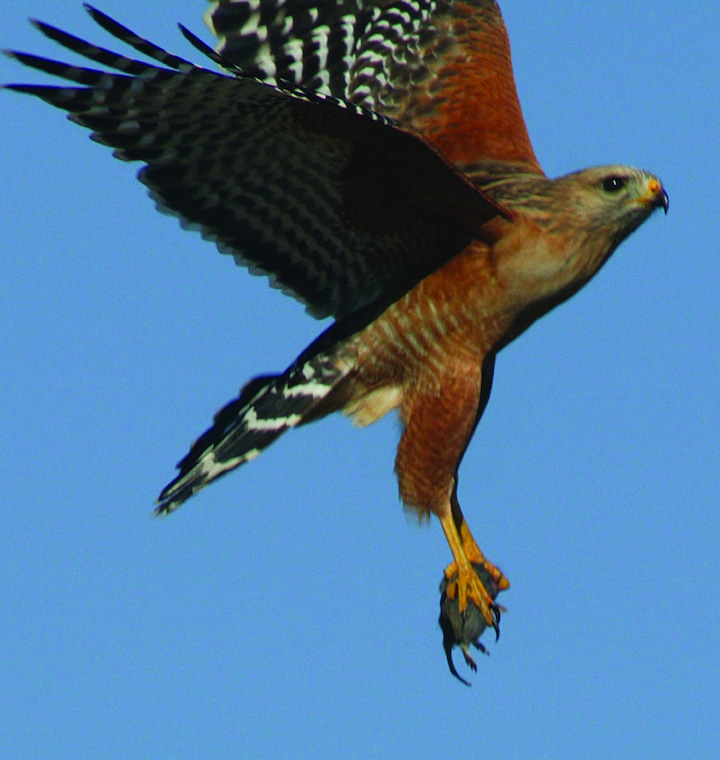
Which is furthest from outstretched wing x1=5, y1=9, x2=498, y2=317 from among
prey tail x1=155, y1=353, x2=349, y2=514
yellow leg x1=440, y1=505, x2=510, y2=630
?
yellow leg x1=440, y1=505, x2=510, y2=630

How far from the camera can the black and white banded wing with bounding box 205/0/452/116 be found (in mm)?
7234

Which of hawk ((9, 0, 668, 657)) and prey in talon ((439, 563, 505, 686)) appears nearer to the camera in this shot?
hawk ((9, 0, 668, 657))

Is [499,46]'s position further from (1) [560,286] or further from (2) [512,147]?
(1) [560,286]

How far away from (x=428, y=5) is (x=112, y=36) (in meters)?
2.72

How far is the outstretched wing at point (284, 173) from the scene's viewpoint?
5.44m

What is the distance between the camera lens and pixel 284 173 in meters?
6.04

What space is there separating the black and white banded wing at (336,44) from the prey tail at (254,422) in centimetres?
138

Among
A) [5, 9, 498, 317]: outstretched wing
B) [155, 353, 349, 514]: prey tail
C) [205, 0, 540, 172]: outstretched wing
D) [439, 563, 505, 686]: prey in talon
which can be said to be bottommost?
[439, 563, 505, 686]: prey in talon

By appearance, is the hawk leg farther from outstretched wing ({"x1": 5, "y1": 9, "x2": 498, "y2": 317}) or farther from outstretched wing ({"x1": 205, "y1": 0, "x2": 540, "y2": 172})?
outstretched wing ({"x1": 205, "y1": 0, "x2": 540, "y2": 172})

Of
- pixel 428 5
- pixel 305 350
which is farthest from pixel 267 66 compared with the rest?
pixel 305 350

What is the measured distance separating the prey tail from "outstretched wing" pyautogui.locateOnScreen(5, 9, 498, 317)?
32 cm

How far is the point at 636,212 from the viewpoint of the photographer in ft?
20.3

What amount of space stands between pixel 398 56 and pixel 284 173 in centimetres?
151

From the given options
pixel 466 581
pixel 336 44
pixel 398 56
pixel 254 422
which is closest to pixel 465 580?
pixel 466 581
